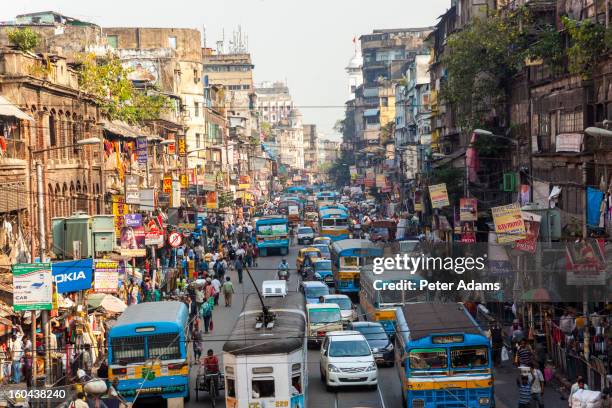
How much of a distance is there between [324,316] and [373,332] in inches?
85.7

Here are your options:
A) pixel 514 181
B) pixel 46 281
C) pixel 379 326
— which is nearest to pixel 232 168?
pixel 514 181

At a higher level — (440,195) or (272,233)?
(440,195)

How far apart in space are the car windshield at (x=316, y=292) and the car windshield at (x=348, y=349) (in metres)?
14.2

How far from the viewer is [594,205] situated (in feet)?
116

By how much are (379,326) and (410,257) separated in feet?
40.2

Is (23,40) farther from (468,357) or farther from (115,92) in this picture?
(468,357)

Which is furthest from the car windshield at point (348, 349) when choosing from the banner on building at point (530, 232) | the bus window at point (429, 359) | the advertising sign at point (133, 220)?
the advertising sign at point (133, 220)

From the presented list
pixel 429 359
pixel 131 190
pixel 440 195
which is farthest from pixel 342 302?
pixel 429 359

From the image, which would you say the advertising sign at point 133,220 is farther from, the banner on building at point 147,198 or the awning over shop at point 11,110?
the awning over shop at point 11,110

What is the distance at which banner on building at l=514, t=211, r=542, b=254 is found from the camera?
1334 inches

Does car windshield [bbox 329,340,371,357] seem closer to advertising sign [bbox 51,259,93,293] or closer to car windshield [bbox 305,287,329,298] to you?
advertising sign [bbox 51,259,93,293]

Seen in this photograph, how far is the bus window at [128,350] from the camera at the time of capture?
27.7 m

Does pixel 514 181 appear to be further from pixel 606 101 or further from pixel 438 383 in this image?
pixel 438 383

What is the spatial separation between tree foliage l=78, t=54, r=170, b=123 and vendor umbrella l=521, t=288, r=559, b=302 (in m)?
26.3
